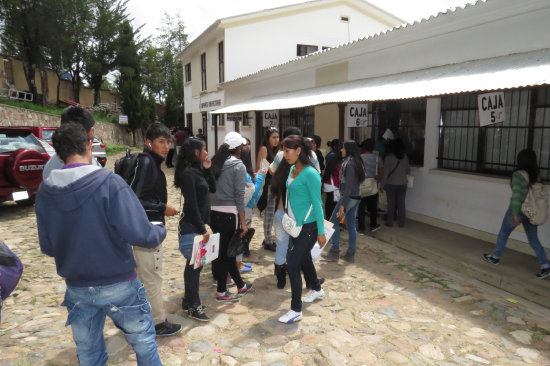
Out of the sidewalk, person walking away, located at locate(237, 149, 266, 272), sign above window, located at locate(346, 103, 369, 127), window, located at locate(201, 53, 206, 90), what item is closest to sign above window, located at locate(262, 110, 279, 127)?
sign above window, located at locate(346, 103, 369, 127)

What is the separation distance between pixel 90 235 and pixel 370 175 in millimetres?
5737

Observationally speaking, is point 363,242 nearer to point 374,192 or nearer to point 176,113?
point 374,192

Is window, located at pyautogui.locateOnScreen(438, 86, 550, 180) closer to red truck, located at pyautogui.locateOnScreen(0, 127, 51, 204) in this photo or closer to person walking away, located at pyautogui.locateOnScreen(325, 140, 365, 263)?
person walking away, located at pyautogui.locateOnScreen(325, 140, 365, 263)

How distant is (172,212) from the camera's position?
3.28 meters

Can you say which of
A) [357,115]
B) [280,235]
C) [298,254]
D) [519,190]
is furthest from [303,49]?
[298,254]

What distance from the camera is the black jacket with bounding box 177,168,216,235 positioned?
3.45 metres

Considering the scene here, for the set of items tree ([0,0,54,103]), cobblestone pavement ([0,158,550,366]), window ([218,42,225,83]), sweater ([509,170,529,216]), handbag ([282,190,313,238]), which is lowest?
cobblestone pavement ([0,158,550,366])

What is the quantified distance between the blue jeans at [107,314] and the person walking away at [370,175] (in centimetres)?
538

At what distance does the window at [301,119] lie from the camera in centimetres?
1191

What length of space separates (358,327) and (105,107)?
129 feet

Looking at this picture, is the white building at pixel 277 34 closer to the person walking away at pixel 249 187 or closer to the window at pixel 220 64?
the window at pixel 220 64

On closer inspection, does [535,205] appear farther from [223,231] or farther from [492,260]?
[223,231]

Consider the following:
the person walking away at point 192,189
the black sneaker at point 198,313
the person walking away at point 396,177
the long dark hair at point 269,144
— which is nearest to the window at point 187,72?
the person walking away at point 396,177

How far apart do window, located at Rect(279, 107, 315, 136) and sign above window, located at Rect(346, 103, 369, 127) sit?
3.06 m
